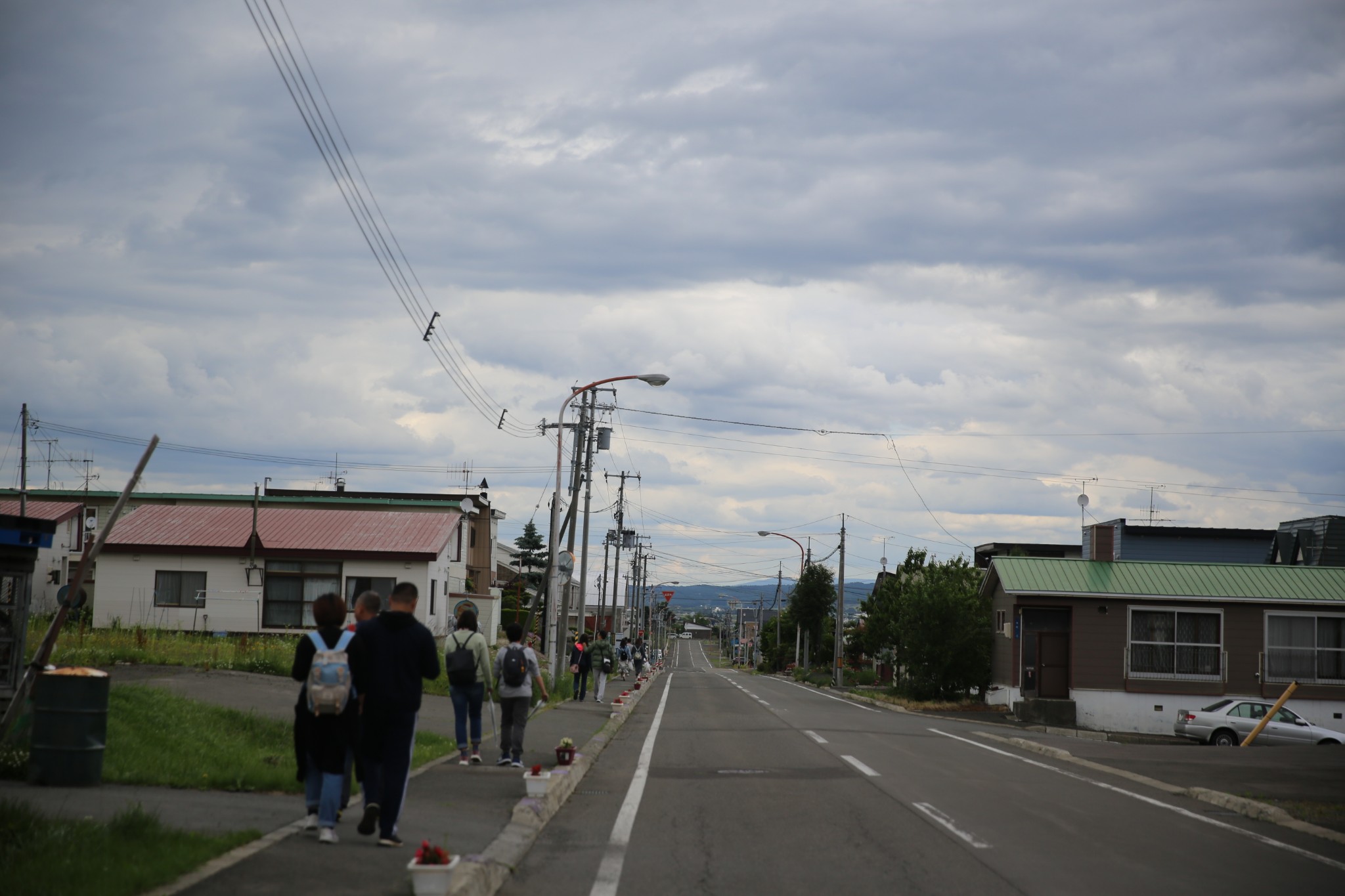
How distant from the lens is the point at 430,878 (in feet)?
19.7

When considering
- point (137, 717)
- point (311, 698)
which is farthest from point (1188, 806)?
point (137, 717)

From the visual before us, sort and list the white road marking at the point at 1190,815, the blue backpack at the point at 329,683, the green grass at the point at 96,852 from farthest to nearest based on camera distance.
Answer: the white road marking at the point at 1190,815 < the blue backpack at the point at 329,683 < the green grass at the point at 96,852

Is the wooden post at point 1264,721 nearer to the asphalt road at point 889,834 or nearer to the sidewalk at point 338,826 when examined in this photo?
the asphalt road at point 889,834

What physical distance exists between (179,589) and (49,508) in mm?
9848

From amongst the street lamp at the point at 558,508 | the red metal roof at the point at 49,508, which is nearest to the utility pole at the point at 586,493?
the street lamp at the point at 558,508

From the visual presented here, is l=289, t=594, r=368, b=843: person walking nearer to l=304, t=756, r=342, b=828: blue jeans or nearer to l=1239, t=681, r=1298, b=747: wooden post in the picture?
l=304, t=756, r=342, b=828: blue jeans

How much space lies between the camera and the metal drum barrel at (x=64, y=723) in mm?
8930

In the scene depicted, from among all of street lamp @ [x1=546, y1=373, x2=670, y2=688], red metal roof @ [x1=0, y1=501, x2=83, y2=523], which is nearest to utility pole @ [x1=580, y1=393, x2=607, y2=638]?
street lamp @ [x1=546, y1=373, x2=670, y2=688]

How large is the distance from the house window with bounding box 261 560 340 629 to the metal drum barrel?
2780cm

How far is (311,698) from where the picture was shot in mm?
7305

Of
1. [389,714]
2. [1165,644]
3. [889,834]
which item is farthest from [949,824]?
[1165,644]

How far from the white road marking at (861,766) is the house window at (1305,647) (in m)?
22.2

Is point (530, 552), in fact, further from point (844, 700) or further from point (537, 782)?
point (537, 782)

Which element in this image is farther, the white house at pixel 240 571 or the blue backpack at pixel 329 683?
the white house at pixel 240 571
